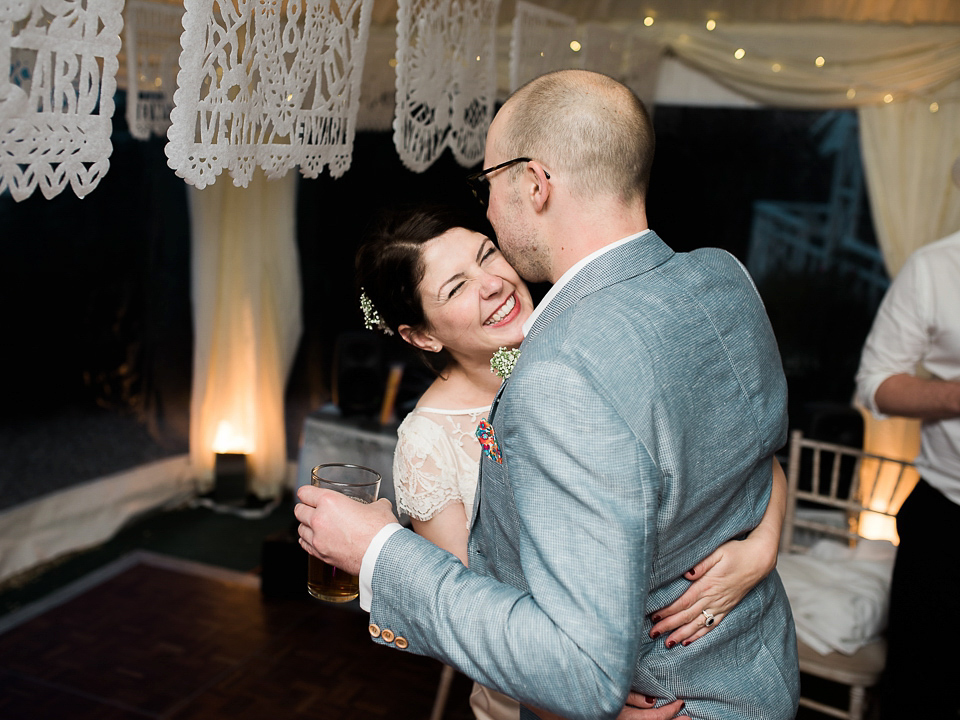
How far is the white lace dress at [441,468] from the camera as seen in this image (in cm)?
180

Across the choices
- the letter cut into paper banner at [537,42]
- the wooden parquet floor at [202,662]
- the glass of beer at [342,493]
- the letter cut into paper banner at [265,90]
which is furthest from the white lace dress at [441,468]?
the wooden parquet floor at [202,662]

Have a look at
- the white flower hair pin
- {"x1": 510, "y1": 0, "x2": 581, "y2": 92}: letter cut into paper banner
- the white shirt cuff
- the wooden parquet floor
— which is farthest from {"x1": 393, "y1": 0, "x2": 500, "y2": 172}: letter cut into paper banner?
the wooden parquet floor

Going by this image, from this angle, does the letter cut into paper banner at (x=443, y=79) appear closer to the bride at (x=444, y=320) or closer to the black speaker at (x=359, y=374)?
the bride at (x=444, y=320)

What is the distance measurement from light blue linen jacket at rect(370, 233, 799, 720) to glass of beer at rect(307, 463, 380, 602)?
210 millimetres

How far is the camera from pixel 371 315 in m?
1.98

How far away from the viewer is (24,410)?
421 centimetres

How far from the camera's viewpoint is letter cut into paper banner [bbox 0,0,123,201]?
1.06 metres

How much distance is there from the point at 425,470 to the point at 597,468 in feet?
3.04

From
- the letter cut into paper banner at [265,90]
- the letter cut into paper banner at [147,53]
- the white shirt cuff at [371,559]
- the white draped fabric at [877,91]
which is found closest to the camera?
the white shirt cuff at [371,559]

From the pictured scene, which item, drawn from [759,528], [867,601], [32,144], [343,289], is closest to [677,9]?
[343,289]

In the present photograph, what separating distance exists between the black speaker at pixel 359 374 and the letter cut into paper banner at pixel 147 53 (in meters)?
1.77

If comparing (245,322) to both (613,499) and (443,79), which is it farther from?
(613,499)

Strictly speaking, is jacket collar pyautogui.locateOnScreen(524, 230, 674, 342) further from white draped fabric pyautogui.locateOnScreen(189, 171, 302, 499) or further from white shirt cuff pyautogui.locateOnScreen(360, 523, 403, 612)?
white draped fabric pyautogui.locateOnScreen(189, 171, 302, 499)

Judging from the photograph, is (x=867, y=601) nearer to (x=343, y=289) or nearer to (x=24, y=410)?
(x=343, y=289)
